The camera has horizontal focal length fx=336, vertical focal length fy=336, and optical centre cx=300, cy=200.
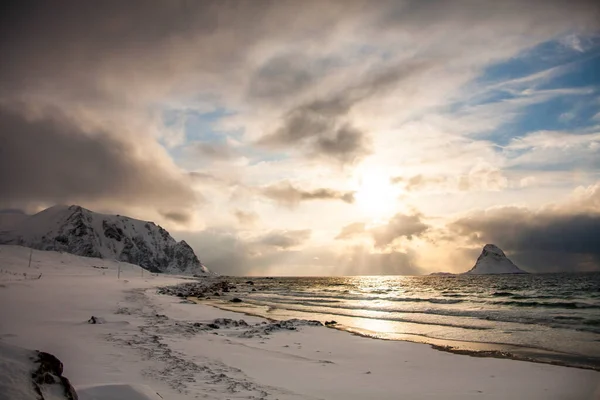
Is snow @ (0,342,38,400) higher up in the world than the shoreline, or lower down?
higher up

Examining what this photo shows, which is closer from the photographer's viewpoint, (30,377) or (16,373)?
(16,373)

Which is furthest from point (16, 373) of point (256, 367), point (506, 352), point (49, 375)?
point (506, 352)

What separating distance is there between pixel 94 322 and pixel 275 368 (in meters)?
8.88

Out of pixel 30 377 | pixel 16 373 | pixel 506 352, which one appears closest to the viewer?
pixel 16 373

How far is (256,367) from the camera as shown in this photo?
32.0ft

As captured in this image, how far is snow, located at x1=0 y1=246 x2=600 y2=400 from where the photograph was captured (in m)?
7.33

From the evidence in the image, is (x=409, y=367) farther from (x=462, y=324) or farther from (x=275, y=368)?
(x=462, y=324)

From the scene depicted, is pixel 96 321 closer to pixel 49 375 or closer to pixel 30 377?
pixel 49 375

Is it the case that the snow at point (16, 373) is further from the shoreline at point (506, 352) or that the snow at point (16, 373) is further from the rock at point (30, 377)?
the shoreline at point (506, 352)

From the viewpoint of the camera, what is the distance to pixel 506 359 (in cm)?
1209

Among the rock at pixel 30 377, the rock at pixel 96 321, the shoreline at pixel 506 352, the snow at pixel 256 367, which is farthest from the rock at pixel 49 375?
the shoreline at pixel 506 352

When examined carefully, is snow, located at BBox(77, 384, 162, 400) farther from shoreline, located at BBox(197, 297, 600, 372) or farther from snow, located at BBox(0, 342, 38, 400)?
shoreline, located at BBox(197, 297, 600, 372)

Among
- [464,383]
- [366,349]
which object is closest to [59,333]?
[366,349]

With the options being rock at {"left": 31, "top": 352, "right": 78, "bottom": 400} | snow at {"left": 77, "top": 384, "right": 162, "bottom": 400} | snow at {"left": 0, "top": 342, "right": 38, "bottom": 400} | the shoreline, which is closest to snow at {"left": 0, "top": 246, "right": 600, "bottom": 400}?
snow at {"left": 77, "top": 384, "right": 162, "bottom": 400}
